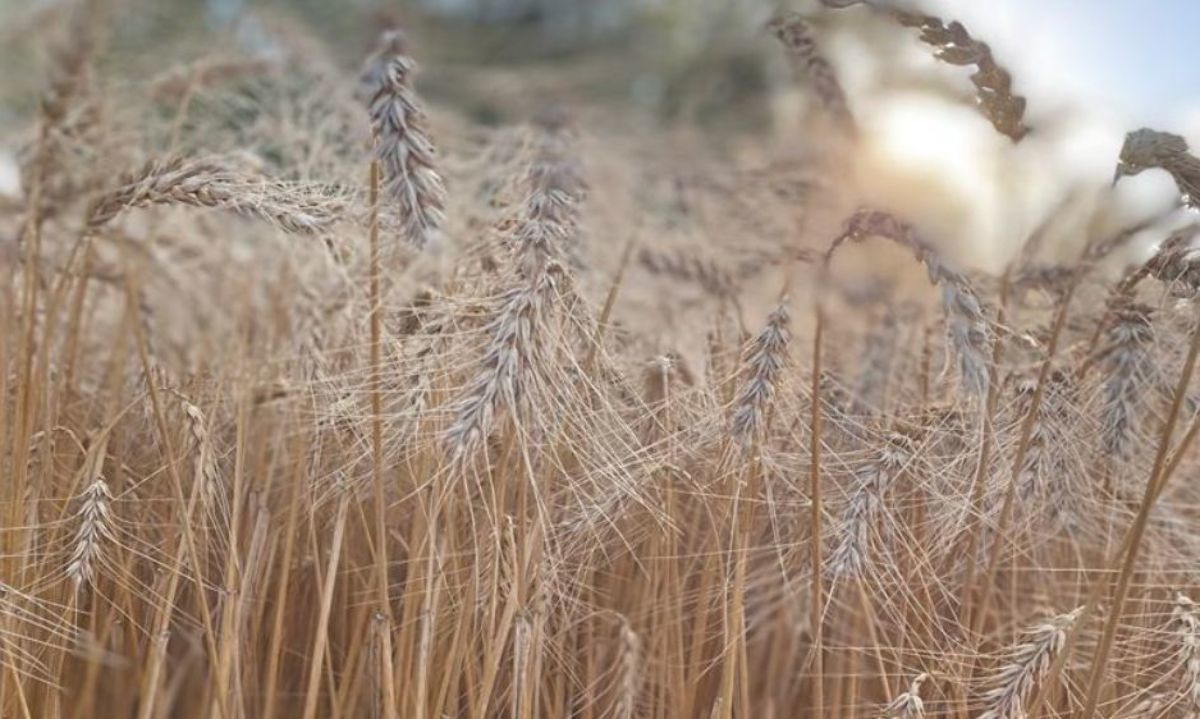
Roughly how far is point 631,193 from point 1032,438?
6.93 feet

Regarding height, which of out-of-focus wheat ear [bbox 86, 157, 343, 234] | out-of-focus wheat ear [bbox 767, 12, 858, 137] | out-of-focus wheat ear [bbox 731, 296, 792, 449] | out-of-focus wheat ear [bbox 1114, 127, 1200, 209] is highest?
out-of-focus wheat ear [bbox 767, 12, 858, 137]

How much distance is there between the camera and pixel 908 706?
1227 millimetres

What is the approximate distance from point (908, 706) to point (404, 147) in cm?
67

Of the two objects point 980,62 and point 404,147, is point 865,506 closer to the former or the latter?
point 980,62

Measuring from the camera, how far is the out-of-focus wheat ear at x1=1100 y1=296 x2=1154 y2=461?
1385mm

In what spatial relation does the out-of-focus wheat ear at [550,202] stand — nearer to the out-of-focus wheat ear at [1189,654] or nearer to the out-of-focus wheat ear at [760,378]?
the out-of-focus wheat ear at [760,378]

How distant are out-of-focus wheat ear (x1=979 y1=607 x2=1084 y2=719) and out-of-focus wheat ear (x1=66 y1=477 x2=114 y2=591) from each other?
0.83 metres

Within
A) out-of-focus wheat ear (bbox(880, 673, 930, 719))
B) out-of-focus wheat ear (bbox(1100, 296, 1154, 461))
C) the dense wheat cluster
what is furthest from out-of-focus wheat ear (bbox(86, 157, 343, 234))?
out-of-focus wheat ear (bbox(1100, 296, 1154, 461))

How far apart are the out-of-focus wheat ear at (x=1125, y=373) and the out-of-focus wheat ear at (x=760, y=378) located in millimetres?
345

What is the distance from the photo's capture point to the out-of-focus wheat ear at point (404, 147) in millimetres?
1203

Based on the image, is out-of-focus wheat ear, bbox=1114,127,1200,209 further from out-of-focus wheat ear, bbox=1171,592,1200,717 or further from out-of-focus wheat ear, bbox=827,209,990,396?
out-of-focus wheat ear, bbox=1171,592,1200,717

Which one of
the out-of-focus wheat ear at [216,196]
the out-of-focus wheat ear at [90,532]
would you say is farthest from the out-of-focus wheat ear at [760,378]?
the out-of-focus wheat ear at [90,532]

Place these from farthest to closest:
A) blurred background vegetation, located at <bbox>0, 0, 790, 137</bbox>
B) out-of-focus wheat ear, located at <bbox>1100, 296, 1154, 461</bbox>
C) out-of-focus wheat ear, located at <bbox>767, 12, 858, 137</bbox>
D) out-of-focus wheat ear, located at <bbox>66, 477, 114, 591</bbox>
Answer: blurred background vegetation, located at <bbox>0, 0, 790, 137</bbox>, out-of-focus wheat ear, located at <bbox>767, 12, 858, 137</bbox>, out-of-focus wheat ear, located at <bbox>1100, 296, 1154, 461</bbox>, out-of-focus wheat ear, located at <bbox>66, 477, 114, 591</bbox>

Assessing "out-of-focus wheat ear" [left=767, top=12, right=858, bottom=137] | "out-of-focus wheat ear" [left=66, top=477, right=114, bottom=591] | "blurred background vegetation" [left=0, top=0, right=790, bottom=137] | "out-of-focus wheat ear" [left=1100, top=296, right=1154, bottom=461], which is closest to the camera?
"out-of-focus wheat ear" [left=66, top=477, right=114, bottom=591]
